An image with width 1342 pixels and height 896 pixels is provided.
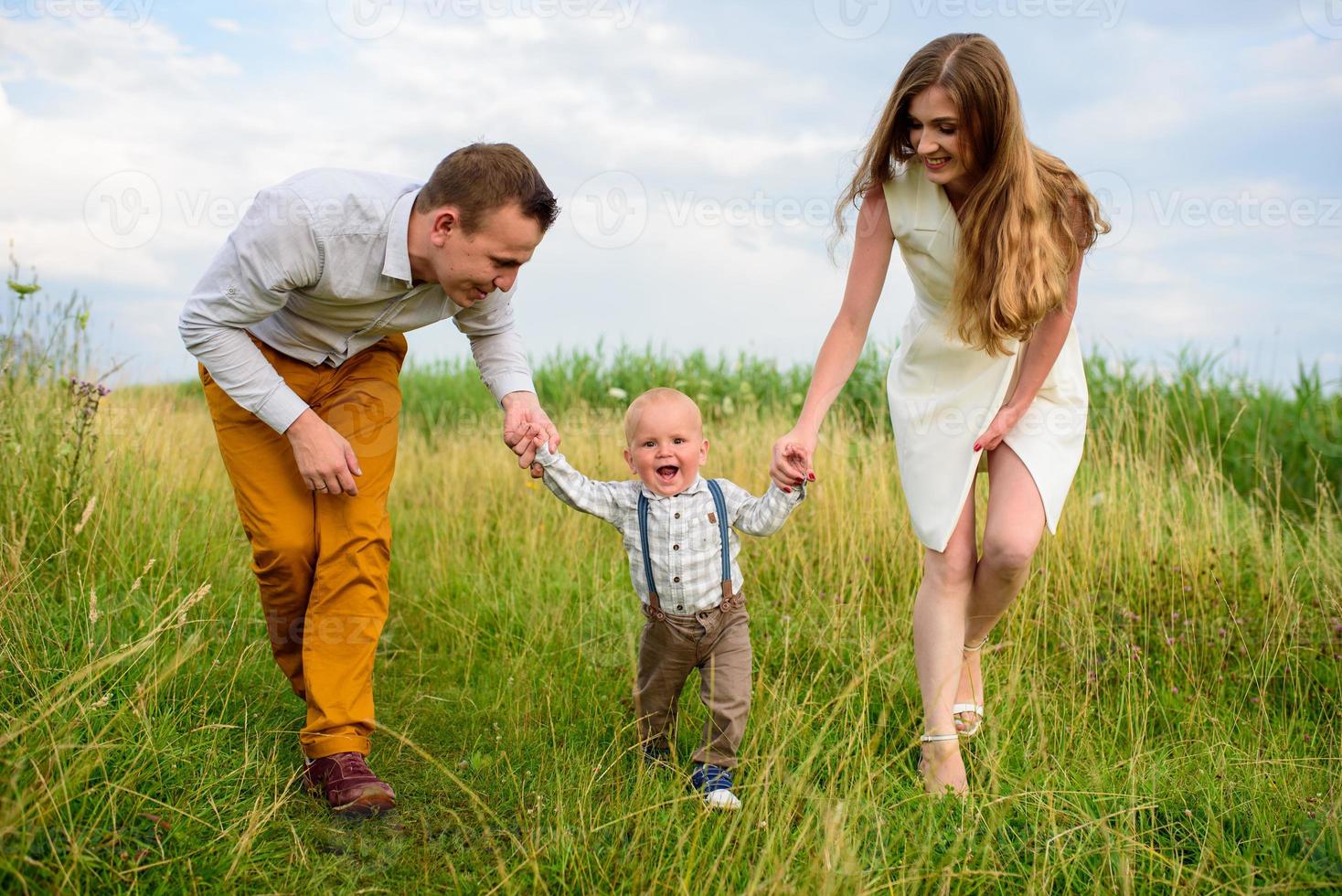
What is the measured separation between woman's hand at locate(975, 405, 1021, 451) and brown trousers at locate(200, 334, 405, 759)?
6.53 ft

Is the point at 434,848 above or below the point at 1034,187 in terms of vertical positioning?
below

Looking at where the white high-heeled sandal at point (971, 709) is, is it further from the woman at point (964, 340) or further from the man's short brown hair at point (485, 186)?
the man's short brown hair at point (485, 186)

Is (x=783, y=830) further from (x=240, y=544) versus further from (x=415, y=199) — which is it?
(x=240, y=544)

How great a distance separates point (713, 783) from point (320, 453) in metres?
1.62

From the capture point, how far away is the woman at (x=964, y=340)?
332 cm

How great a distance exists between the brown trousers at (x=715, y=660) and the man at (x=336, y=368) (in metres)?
0.73

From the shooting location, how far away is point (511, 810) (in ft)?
11.0

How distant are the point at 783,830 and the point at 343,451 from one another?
5.76ft

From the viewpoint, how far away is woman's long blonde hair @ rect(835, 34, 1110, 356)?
3273 mm

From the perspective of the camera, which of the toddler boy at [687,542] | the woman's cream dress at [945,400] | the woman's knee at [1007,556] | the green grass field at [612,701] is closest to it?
the green grass field at [612,701]

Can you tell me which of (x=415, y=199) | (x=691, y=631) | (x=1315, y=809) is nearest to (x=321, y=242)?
(x=415, y=199)

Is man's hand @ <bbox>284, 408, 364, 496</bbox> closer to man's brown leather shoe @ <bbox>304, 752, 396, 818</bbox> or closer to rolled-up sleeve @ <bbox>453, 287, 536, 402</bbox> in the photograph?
rolled-up sleeve @ <bbox>453, 287, 536, 402</bbox>

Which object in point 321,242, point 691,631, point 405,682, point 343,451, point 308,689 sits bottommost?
point 405,682

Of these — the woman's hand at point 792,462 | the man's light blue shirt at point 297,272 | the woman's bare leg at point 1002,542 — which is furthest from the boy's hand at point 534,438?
the woman's bare leg at point 1002,542
